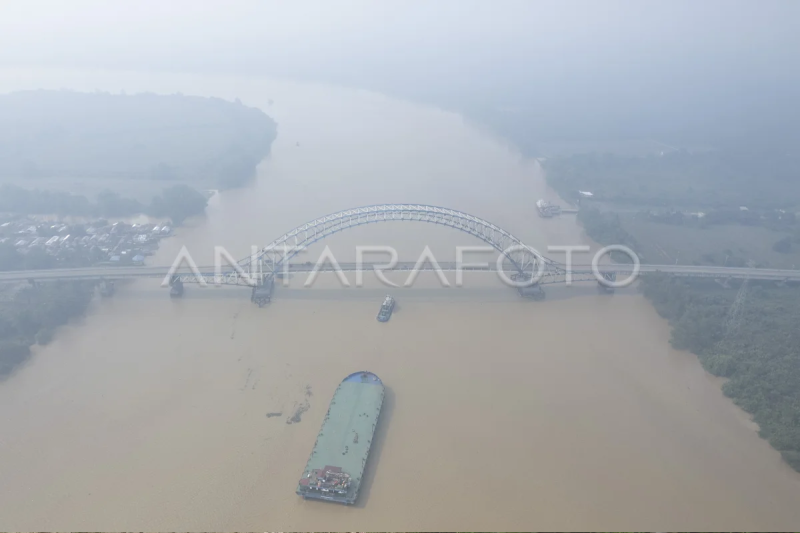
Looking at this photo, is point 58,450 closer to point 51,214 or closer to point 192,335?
point 192,335

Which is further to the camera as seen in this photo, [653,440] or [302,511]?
[653,440]

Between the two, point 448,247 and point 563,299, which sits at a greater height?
point 448,247

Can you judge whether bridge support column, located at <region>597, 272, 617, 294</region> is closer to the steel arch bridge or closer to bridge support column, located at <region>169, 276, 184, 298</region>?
the steel arch bridge

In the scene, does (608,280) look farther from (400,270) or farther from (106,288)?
(106,288)

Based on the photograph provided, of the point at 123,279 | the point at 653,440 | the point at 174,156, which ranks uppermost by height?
the point at 174,156

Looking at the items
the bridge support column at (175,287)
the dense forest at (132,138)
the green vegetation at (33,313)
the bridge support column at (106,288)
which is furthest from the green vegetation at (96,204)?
the bridge support column at (175,287)

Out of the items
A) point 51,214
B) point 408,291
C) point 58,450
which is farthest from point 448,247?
point 51,214

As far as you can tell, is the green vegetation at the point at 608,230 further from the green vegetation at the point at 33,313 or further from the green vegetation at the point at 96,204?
the green vegetation at the point at 33,313
